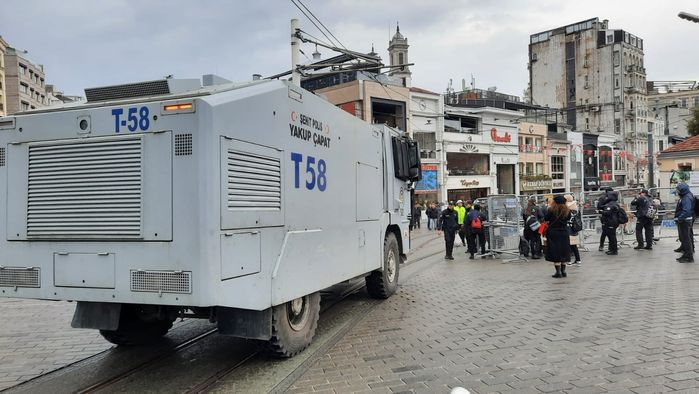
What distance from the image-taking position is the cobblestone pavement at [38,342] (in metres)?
5.73

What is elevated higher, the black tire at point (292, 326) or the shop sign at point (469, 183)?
the shop sign at point (469, 183)

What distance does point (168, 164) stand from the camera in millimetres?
4461

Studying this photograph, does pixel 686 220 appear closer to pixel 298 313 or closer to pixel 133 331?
pixel 298 313

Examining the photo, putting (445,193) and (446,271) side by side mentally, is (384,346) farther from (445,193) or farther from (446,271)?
(445,193)

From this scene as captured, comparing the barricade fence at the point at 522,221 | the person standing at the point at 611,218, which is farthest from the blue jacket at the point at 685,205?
the barricade fence at the point at 522,221

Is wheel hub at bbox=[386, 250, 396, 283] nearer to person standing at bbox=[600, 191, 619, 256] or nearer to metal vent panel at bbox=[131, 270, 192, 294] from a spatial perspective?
metal vent panel at bbox=[131, 270, 192, 294]

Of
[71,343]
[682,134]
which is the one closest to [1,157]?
[71,343]

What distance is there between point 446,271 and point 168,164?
9352 mm

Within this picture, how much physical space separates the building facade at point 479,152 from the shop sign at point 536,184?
1.32 meters

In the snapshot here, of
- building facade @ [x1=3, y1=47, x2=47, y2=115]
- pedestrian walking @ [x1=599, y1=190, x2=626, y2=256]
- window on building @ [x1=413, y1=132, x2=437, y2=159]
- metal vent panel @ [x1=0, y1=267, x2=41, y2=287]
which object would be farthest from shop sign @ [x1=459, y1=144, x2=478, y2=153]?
building facade @ [x1=3, y1=47, x2=47, y2=115]

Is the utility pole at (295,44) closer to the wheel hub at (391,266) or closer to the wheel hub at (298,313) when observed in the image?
the wheel hub at (391,266)

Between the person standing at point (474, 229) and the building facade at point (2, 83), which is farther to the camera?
the building facade at point (2, 83)

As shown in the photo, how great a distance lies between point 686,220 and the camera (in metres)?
12.2

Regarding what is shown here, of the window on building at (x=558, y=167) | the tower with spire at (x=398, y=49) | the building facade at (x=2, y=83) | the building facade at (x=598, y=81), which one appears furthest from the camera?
the building facade at (x=598, y=81)
